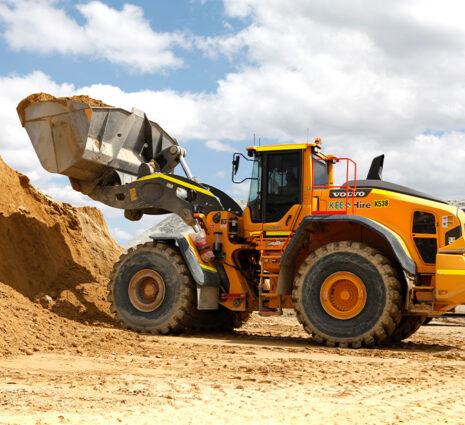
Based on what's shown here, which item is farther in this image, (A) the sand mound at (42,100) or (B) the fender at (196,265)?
(A) the sand mound at (42,100)

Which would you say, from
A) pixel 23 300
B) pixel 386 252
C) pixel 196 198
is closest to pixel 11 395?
pixel 23 300

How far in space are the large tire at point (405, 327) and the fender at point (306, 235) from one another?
1467 mm

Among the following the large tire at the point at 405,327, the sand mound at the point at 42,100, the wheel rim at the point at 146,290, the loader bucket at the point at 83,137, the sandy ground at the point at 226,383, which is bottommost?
the sandy ground at the point at 226,383

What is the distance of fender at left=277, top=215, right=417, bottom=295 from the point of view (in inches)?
392

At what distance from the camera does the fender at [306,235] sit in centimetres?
997

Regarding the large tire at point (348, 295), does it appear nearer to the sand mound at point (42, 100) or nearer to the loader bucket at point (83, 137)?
the loader bucket at point (83, 137)

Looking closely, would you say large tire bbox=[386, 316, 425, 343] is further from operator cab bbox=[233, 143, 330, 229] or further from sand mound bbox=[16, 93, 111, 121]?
sand mound bbox=[16, 93, 111, 121]

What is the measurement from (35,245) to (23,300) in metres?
3.33

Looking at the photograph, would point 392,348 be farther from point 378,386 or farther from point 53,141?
point 53,141

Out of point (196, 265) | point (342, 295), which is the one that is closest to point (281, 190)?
point (196, 265)

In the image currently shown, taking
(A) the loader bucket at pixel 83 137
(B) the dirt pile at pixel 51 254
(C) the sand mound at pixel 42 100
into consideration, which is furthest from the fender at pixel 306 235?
(C) the sand mound at pixel 42 100

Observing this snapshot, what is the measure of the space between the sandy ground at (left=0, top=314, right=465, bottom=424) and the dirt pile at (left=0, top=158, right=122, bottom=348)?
109 inches

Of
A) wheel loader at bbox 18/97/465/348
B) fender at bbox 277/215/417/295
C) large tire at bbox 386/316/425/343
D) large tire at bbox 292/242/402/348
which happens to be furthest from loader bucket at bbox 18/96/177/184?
large tire at bbox 386/316/425/343

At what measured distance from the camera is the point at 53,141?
12883 millimetres
